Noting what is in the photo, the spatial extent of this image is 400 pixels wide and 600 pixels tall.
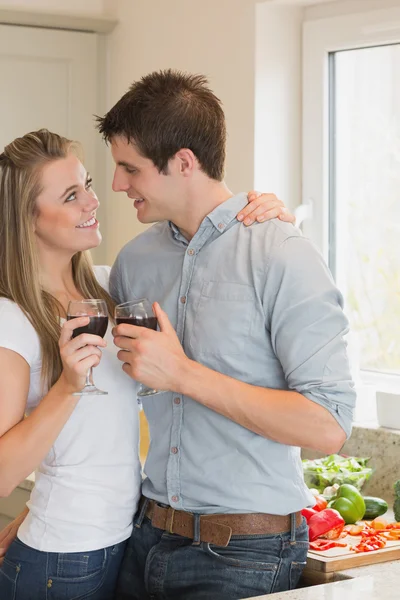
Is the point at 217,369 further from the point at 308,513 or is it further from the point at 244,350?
the point at 308,513

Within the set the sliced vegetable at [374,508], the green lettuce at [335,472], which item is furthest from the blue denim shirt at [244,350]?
the green lettuce at [335,472]

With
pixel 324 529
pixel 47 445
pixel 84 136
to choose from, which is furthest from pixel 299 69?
pixel 47 445

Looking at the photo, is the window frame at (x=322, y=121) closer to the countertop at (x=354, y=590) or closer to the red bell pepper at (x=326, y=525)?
the red bell pepper at (x=326, y=525)

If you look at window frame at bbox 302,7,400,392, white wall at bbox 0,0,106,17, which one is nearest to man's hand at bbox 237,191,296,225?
window frame at bbox 302,7,400,392

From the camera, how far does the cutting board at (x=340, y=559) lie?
6.94ft

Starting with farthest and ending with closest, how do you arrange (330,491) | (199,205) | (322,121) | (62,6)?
(62,6) < (322,121) < (330,491) < (199,205)

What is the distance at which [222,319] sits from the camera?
194 centimetres

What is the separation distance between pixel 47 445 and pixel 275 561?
0.49 metres

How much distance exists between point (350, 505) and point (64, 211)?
3.33 feet

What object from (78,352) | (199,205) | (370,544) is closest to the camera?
(78,352)

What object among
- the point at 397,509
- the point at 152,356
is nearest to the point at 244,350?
the point at 152,356

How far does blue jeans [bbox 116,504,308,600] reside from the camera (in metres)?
1.90

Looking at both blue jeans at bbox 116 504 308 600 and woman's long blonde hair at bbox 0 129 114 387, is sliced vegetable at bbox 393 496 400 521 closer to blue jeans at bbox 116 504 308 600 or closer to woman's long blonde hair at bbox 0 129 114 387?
blue jeans at bbox 116 504 308 600

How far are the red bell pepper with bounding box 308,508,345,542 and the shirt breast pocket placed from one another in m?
0.57
